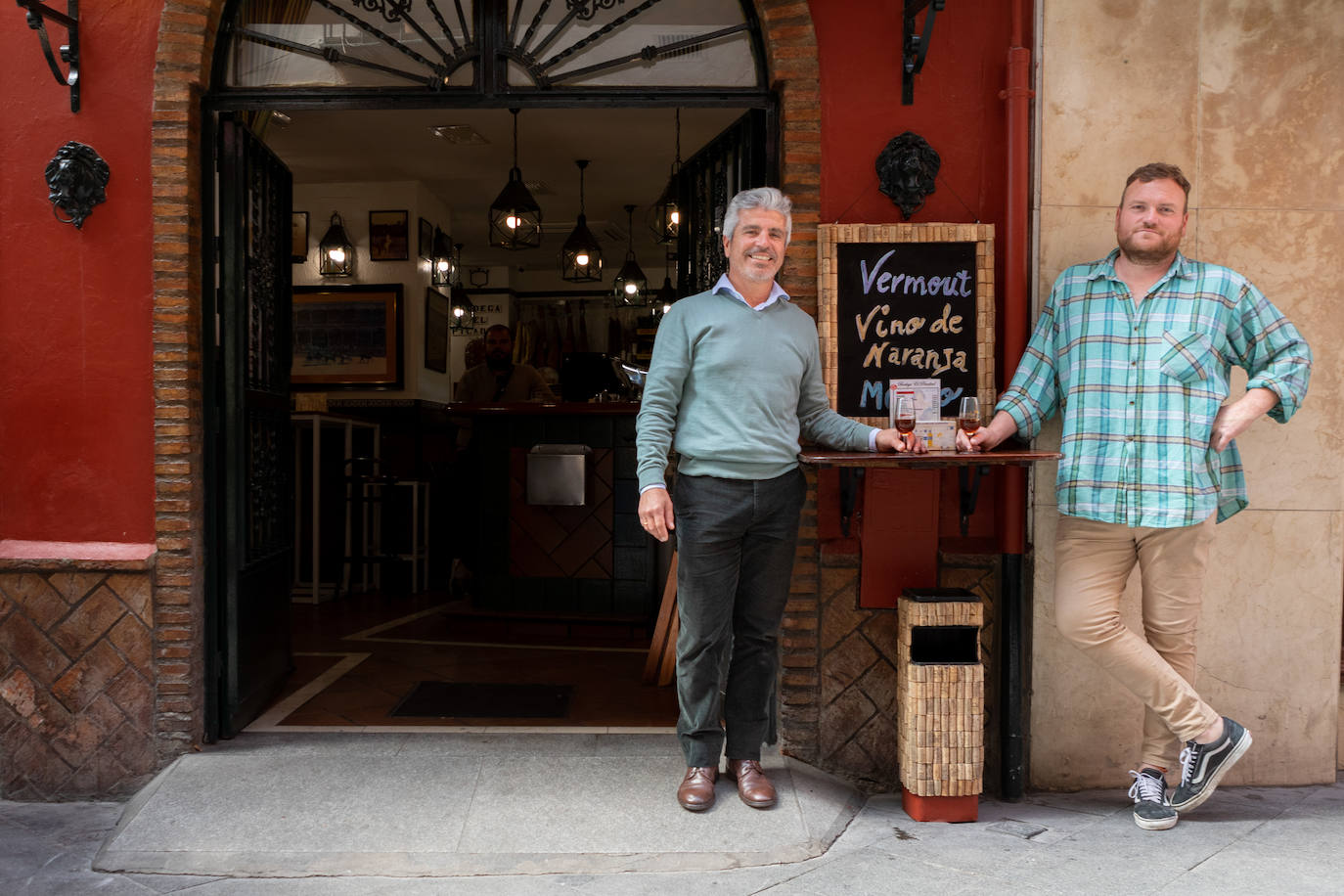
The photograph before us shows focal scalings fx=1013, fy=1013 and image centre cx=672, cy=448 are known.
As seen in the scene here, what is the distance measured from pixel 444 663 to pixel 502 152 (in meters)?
5.70

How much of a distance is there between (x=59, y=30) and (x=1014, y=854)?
14.4ft

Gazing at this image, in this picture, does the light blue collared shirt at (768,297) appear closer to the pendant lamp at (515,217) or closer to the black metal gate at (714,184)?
the black metal gate at (714,184)

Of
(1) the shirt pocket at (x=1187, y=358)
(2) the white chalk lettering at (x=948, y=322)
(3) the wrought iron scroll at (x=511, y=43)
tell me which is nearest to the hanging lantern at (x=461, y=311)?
(3) the wrought iron scroll at (x=511, y=43)

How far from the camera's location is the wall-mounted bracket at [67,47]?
11.6 feet

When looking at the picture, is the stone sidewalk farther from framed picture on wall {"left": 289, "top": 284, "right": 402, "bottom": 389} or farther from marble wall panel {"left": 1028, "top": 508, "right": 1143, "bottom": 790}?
framed picture on wall {"left": 289, "top": 284, "right": 402, "bottom": 389}

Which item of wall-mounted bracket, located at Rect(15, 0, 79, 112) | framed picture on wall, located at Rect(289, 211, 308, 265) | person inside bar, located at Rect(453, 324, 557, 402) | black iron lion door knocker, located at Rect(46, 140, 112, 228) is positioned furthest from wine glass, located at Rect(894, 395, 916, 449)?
framed picture on wall, located at Rect(289, 211, 308, 265)

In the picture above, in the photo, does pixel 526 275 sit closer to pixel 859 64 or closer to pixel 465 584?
pixel 465 584

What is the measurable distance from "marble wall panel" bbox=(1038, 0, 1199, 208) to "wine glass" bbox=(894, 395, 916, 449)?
1.09 meters

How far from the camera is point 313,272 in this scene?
10.5 m

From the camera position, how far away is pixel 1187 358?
129 inches

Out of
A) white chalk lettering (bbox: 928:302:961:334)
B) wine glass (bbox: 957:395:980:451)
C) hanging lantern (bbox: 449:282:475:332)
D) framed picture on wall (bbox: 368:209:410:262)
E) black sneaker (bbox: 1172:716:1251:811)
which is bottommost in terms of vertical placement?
black sneaker (bbox: 1172:716:1251:811)

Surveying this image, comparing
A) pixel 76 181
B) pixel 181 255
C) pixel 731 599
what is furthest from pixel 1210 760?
pixel 76 181

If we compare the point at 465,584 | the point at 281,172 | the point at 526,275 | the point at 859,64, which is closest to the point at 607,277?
the point at 526,275

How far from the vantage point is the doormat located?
448 cm
